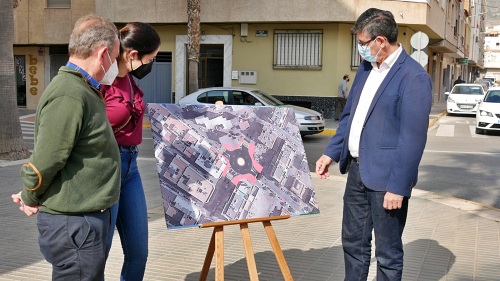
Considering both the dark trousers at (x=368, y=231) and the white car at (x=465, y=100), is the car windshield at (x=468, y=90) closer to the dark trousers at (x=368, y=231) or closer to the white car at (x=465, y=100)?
the white car at (x=465, y=100)

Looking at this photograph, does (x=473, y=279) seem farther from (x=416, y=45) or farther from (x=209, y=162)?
(x=416, y=45)

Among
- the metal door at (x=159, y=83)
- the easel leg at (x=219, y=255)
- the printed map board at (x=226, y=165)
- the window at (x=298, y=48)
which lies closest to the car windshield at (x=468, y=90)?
the window at (x=298, y=48)

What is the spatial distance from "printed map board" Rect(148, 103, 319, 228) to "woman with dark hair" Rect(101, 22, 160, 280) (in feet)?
0.59

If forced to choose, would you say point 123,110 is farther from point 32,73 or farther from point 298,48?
point 32,73

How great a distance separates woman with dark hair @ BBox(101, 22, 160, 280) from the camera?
370 cm

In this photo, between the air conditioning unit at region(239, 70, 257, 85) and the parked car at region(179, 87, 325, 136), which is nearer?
the parked car at region(179, 87, 325, 136)

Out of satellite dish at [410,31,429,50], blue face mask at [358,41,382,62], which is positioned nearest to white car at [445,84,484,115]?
satellite dish at [410,31,429,50]

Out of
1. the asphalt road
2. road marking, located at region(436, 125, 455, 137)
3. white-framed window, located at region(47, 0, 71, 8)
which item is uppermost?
white-framed window, located at region(47, 0, 71, 8)

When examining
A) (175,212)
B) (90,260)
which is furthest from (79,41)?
(175,212)

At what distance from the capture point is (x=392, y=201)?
12.6 ft

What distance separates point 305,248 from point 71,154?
3545 mm

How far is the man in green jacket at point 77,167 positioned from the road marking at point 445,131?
57.1 ft

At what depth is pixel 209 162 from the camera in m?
4.01

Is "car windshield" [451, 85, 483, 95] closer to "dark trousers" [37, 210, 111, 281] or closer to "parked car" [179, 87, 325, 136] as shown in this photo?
"parked car" [179, 87, 325, 136]
